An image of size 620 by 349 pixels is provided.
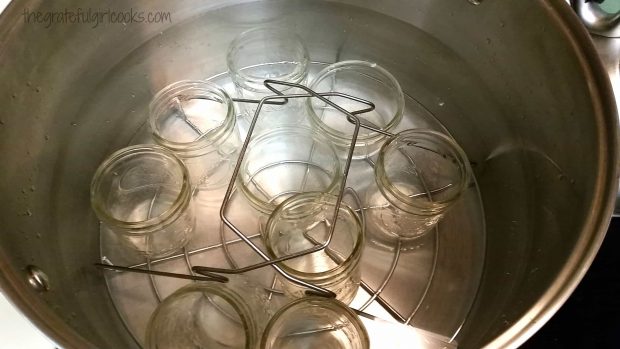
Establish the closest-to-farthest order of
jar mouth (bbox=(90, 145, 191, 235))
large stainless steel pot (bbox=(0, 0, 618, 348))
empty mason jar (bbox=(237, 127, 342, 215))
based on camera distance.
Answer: large stainless steel pot (bbox=(0, 0, 618, 348))
jar mouth (bbox=(90, 145, 191, 235))
empty mason jar (bbox=(237, 127, 342, 215))

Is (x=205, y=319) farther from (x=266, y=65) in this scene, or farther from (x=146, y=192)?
(x=266, y=65)

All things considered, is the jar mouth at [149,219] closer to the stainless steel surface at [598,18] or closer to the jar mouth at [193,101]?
the jar mouth at [193,101]

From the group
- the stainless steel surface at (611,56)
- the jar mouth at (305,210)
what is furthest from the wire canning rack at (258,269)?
the stainless steel surface at (611,56)

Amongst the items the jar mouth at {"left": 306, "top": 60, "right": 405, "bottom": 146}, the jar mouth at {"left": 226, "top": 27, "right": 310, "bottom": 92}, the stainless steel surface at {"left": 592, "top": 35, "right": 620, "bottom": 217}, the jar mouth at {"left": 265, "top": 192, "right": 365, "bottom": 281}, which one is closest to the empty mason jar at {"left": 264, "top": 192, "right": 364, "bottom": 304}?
the jar mouth at {"left": 265, "top": 192, "right": 365, "bottom": 281}

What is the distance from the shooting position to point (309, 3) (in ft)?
Answer: 2.63

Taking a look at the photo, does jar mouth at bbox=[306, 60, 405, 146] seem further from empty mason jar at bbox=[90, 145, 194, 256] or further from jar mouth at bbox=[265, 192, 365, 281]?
empty mason jar at bbox=[90, 145, 194, 256]

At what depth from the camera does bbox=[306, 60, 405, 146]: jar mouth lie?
0.75 metres

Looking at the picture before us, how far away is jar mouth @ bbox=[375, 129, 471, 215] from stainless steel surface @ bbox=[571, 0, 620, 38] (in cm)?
35

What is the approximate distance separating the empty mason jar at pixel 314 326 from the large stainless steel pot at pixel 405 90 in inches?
5.8

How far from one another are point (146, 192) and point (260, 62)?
301 mm

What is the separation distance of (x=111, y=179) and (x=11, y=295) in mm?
284

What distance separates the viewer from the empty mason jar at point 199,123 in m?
0.79

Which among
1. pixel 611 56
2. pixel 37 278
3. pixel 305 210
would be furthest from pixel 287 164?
pixel 611 56

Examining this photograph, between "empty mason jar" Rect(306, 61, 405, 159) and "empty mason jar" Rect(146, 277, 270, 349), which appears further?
"empty mason jar" Rect(306, 61, 405, 159)
